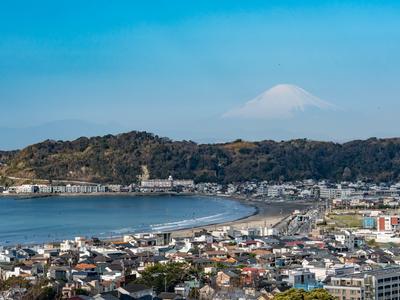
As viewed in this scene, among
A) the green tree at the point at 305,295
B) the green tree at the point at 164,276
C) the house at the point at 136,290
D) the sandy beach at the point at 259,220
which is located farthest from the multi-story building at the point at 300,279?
the sandy beach at the point at 259,220

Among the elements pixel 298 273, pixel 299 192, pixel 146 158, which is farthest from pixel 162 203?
pixel 298 273

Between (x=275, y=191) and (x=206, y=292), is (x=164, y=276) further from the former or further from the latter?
(x=275, y=191)

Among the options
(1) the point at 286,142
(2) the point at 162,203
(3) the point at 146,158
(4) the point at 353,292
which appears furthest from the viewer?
(1) the point at 286,142

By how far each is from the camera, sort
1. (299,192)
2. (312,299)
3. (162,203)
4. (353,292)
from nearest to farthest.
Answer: (312,299) → (353,292) → (162,203) → (299,192)

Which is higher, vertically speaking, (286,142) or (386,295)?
(286,142)

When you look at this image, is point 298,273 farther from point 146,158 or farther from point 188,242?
point 146,158

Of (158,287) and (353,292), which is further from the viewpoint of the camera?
(158,287)

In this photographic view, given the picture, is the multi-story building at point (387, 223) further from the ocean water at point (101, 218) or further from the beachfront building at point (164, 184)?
the beachfront building at point (164, 184)
